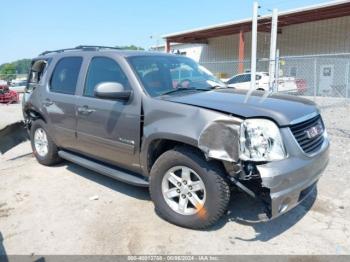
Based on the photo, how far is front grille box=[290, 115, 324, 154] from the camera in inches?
137

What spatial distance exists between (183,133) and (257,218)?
135 cm

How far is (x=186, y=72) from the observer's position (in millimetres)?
4895

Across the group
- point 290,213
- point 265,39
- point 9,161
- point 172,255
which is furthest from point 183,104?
point 265,39

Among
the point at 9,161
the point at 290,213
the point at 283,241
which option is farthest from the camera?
the point at 9,161

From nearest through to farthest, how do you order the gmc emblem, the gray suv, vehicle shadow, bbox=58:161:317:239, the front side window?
1. the gray suv
2. the gmc emblem
3. vehicle shadow, bbox=58:161:317:239
4. the front side window

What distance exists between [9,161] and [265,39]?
2694cm

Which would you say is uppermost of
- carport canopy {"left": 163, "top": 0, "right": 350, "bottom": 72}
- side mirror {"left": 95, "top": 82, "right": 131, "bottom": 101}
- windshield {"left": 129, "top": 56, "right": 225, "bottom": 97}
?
carport canopy {"left": 163, "top": 0, "right": 350, "bottom": 72}

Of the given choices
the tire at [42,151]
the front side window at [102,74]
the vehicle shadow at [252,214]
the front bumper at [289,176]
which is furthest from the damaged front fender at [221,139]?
the tire at [42,151]

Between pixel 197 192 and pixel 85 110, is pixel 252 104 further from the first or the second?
pixel 85 110

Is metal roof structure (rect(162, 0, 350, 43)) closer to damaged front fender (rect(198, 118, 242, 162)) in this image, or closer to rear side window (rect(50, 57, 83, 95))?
rear side window (rect(50, 57, 83, 95))

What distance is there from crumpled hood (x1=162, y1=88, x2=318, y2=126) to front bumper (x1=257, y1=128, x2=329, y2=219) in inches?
8.3

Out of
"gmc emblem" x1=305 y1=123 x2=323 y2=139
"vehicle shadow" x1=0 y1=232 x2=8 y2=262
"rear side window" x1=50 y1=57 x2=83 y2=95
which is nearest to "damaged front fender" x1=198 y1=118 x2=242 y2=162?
"gmc emblem" x1=305 y1=123 x2=323 y2=139

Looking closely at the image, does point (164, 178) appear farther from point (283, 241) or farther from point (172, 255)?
point (283, 241)

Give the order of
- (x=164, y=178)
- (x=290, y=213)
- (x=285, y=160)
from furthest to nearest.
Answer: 1. (x=290, y=213)
2. (x=164, y=178)
3. (x=285, y=160)
